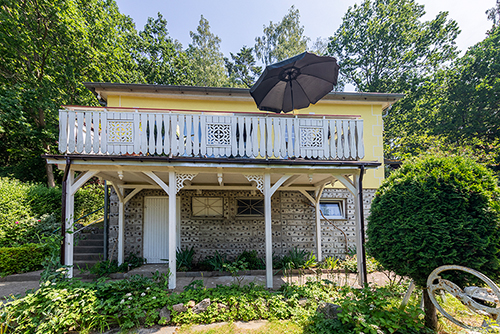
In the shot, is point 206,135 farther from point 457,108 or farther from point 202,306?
point 457,108

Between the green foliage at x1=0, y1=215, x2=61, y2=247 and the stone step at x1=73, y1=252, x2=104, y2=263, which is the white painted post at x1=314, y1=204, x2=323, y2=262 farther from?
the green foliage at x1=0, y1=215, x2=61, y2=247

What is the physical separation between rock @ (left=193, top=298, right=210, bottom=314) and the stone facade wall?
3595 millimetres

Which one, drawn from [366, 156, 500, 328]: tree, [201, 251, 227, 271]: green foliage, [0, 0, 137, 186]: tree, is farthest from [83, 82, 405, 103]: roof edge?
[201, 251, 227, 271]: green foliage

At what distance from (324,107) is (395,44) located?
1285cm

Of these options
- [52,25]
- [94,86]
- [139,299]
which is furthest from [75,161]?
[52,25]

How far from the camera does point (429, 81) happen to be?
15.1 metres

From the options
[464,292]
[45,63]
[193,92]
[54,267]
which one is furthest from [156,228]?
[45,63]

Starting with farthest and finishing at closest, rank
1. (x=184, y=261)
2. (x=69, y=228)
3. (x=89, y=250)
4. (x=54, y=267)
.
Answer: (x=89, y=250), (x=184, y=261), (x=69, y=228), (x=54, y=267)

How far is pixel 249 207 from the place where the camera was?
311 inches

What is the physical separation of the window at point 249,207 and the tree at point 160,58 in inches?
571

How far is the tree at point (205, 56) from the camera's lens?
58.4 feet

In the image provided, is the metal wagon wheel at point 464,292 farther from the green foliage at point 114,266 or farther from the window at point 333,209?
the green foliage at point 114,266

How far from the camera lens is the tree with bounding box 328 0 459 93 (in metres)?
15.4

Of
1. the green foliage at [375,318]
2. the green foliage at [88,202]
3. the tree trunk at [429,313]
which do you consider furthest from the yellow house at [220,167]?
the green foliage at [88,202]
